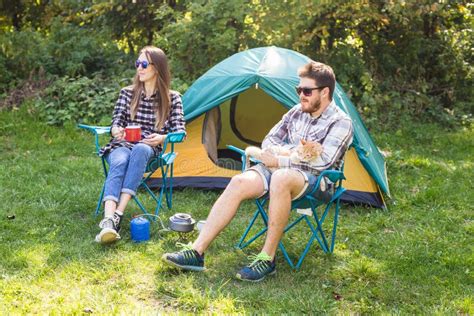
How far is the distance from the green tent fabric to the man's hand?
82 cm

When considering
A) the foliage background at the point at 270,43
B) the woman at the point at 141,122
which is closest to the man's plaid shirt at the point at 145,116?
the woman at the point at 141,122

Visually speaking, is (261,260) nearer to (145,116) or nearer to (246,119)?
(145,116)

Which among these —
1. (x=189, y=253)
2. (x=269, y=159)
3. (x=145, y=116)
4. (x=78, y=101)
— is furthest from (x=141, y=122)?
(x=78, y=101)

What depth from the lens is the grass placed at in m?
2.55

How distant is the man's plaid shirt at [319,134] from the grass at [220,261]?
538mm

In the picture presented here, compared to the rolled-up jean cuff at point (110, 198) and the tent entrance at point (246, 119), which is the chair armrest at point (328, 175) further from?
the tent entrance at point (246, 119)

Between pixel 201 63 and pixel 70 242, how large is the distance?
395cm

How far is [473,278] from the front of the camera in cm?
288

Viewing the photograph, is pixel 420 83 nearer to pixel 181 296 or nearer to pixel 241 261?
pixel 241 261

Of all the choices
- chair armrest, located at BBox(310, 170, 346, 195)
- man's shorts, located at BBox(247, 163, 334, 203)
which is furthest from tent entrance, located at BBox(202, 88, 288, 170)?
chair armrest, located at BBox(310, 170, 346, 195)

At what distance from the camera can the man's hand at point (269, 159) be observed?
9.96ft

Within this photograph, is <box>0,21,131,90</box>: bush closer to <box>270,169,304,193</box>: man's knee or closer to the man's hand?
the man's hand

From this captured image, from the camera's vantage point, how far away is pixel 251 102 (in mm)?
4980

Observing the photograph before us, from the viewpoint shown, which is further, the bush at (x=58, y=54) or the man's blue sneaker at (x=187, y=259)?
the bush at (x=58, y=54)
